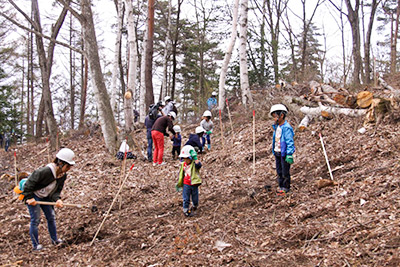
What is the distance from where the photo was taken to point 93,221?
6.34 metres

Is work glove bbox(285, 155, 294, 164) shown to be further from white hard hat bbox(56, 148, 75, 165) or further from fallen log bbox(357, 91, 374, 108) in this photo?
fallen log bbox(357, 91, 374, 108)

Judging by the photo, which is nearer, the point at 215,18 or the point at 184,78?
the point at 215,18

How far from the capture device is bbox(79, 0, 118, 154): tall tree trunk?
10.2m

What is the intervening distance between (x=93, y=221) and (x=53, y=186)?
4.62 feet

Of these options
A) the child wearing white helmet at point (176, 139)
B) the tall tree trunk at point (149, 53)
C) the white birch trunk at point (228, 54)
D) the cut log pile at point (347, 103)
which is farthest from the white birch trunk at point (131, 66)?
the cut log pile at point (347, 103)

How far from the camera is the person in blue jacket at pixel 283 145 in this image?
228 inches

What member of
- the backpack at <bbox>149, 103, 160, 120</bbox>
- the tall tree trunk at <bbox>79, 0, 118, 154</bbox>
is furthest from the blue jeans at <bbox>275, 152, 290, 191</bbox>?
the tall tree trunk at <bbox>79, 0, 118, 154</bbox>

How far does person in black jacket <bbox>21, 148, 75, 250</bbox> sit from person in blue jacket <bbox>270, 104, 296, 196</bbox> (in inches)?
148

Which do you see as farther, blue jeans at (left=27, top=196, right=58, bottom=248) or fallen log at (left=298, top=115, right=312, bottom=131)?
fallen log at (left=298, top=115, right=312, bottom=131)

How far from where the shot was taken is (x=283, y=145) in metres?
5.89

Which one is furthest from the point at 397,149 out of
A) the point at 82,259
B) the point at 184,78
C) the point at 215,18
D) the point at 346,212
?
the point at 184,78

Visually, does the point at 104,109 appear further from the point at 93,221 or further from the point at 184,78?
the point at 184,78

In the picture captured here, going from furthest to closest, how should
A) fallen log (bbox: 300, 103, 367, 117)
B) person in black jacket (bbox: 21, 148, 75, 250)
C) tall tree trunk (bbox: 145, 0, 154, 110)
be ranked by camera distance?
tall tree trunk (bbox: 145, 0, 154, 110), fallen log (bbox: 300, 103, 367, 117), person in black jacket (bbox: 21, 148, 75, 250)

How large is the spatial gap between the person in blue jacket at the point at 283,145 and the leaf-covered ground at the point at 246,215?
0.25 meters
